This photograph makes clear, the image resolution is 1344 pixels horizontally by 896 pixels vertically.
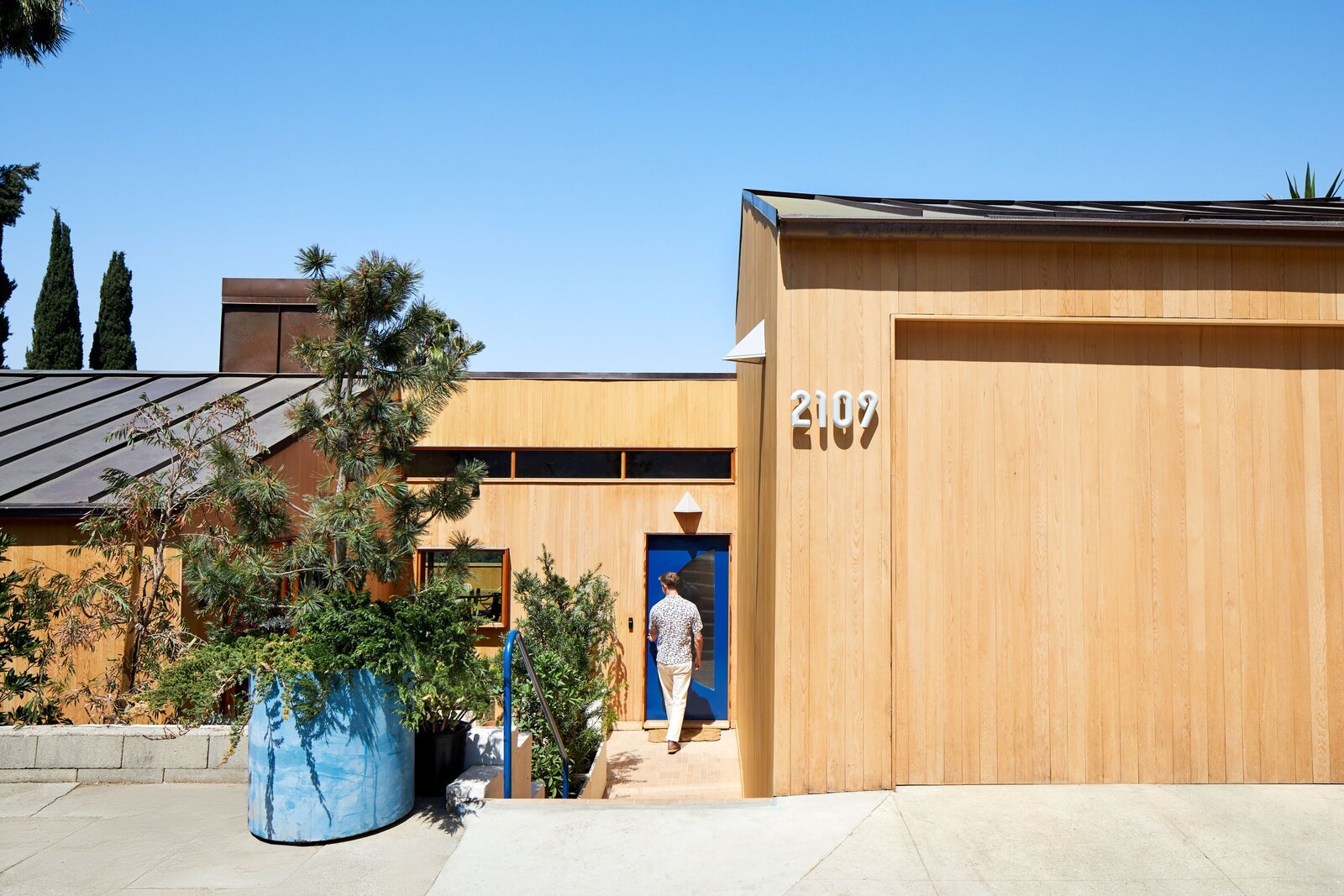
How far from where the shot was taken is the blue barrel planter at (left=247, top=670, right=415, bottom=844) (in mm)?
4035

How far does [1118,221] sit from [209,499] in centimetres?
614

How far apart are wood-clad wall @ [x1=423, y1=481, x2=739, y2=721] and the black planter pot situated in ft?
16.9

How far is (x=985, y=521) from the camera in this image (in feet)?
15.0

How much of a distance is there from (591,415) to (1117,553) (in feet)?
21.6

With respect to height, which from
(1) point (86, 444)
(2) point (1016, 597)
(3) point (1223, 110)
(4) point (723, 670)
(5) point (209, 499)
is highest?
(3) point (1223, 110)

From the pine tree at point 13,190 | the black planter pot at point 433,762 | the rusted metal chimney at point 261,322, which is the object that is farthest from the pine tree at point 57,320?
the black planter pot at point 433,762

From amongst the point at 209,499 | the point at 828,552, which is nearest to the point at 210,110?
the point at 209,499

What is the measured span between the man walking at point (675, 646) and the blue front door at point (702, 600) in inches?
30.5

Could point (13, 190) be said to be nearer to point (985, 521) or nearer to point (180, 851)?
point (180, 851)

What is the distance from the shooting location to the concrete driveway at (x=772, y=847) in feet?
11.4

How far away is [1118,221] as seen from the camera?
14.2ft

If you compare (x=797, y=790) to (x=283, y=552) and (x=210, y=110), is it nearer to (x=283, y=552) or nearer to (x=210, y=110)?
(x=283, y=552)

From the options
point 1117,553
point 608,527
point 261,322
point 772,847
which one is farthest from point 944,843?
point 261,322

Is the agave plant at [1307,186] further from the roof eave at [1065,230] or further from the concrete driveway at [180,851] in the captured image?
the concrete driveway at [180,851]
